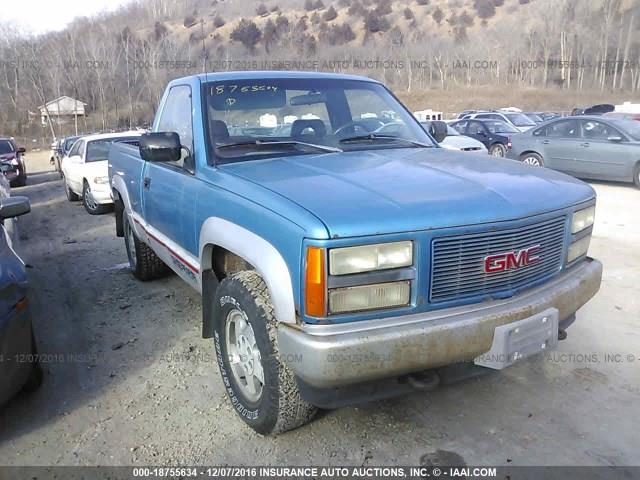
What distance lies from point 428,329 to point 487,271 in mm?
433

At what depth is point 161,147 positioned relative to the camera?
11.1 feet

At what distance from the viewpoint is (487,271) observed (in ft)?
8.35

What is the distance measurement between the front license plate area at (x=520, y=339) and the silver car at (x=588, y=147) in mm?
Answer: 9557

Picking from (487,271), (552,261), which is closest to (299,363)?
(487,271)

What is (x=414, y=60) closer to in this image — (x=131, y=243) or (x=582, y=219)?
(x=131, y=243)

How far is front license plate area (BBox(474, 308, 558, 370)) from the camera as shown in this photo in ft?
8.14

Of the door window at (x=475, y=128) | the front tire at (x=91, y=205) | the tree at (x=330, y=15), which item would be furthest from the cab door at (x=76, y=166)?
the tree at (x=330, y=15)

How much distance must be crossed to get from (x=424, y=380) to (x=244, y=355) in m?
1.03

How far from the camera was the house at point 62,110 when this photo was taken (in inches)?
1921

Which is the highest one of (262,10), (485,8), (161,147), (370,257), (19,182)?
(262,10)

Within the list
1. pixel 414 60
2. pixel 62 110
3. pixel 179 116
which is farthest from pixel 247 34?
pixel 179 116

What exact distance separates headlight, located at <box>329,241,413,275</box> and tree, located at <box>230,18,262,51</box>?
91127mm

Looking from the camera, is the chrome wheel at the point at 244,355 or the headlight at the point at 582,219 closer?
the chrome wheel at the point at 244,355

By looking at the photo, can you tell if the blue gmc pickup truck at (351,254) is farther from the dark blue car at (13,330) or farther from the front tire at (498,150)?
the front tire at (498,150)
